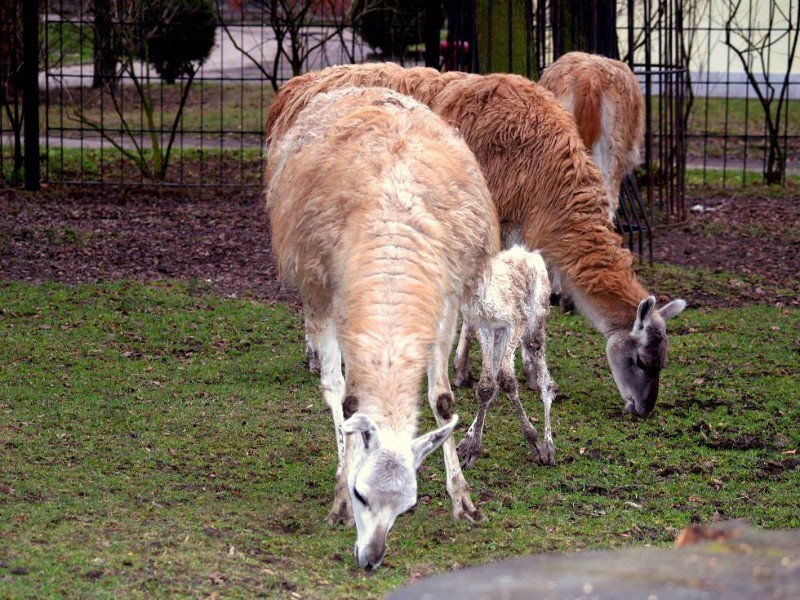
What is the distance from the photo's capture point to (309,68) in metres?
14.7

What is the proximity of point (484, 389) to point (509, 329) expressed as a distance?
320 mm

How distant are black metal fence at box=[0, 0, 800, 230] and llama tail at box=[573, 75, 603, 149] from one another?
53cm

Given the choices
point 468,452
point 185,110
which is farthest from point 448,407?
point 185,110

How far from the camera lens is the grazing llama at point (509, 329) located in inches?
220

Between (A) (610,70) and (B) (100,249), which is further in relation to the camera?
(B) (100,249)

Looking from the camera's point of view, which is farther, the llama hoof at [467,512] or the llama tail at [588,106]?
the llama tail at [588,106]

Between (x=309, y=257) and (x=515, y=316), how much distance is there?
4.03ft

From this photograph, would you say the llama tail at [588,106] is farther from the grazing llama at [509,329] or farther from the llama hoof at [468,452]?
the llama hoof at [468,452]

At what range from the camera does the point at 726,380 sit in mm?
7086

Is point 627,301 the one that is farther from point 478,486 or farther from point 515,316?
point 478,486

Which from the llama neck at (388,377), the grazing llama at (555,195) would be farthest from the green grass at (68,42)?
the llama neck at (388,377)

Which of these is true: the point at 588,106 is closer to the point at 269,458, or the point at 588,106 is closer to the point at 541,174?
the point at 541,174

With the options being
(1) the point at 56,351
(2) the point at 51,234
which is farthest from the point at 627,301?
(2) the point at 51,234

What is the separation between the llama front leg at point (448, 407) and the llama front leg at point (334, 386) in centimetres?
40
